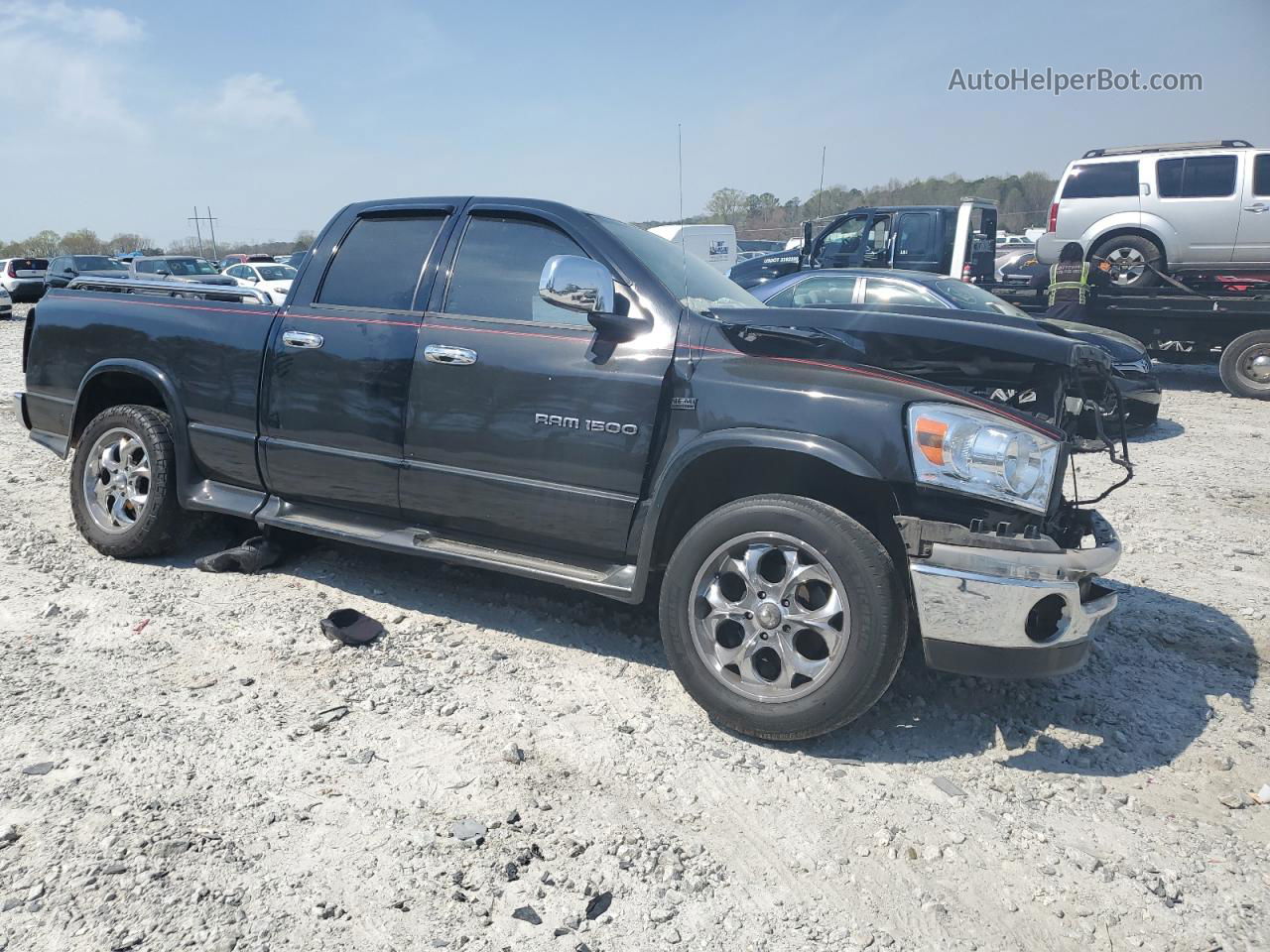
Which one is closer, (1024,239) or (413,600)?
(413,600)

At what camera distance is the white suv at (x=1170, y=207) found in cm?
1255

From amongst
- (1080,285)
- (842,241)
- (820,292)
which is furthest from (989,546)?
(842,241)

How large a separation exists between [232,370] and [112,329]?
3.24 ft

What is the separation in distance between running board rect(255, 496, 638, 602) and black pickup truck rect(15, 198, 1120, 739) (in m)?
0.02

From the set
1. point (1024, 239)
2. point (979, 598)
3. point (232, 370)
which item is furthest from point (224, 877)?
point (1024, 239)

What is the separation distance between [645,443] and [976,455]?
1175 mm

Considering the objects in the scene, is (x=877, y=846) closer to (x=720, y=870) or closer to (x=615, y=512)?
(x=720, y=870)

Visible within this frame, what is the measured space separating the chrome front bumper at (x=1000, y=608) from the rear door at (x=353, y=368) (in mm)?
2296

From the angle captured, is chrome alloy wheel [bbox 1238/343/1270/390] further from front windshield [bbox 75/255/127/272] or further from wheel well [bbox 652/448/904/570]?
front windshield [bbox 75/255/127/272]

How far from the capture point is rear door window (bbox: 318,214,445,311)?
4.18m

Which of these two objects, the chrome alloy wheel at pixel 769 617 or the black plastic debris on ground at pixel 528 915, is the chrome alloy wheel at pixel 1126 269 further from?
the black plastic debris on ground at pixel 528 915

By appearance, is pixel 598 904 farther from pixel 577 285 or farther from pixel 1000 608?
pixel 577 285

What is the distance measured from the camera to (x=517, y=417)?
12.2ft

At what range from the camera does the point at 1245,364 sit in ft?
34.7
